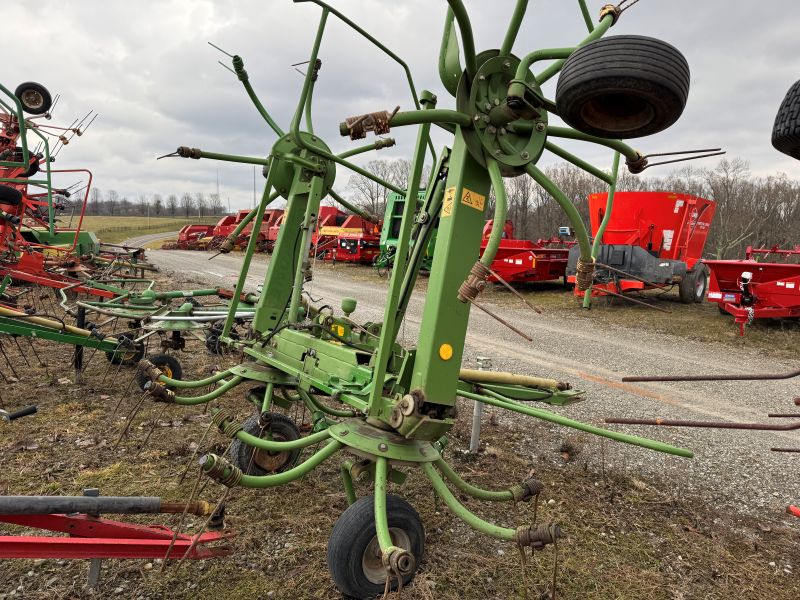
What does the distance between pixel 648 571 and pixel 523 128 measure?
98.0 inches

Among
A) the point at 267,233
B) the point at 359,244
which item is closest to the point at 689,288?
the point at 359,244

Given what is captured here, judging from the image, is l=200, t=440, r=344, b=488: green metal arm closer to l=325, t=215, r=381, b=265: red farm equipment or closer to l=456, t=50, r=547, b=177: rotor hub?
l=456, t=50, r=547, b=177: rotor hub

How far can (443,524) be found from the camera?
131 inches

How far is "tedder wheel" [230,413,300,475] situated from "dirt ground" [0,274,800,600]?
19cm

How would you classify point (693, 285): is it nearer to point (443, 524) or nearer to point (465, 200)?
point (443, 524)

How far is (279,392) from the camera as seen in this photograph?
4352 mm

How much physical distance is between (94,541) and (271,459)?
156cm

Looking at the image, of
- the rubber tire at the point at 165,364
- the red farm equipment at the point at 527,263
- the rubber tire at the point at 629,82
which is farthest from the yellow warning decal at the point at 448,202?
the red farm equipment at the point at 527,263

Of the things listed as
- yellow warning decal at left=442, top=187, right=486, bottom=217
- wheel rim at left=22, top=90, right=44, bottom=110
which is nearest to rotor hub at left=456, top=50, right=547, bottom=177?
yellow warning decal at left=442, top=187, right=486, bottom=217

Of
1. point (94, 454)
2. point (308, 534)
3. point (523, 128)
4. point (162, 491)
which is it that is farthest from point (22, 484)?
point (523, 128)

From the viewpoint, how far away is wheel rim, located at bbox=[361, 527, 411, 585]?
2582 millimetres

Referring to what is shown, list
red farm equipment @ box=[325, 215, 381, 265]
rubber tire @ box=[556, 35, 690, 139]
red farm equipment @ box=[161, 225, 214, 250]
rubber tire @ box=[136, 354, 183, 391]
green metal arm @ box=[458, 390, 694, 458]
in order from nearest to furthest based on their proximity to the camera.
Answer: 1. rubber tire @ box=[556, 35, 690, 139]
2. green metal arm @ box=[458, 390, 694, 458]
3. rubber tire @ box=[136, 354, 183, 391]
4. red farm equipment @ box=[325, 215, 381, 265]
5. red farm equipment @ box=[161, 225, 214, 250]

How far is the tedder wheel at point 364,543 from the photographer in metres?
2.48

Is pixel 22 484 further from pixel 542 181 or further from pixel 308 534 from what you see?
pixel 542 181
